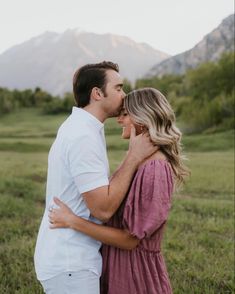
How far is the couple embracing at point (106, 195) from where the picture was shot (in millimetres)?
2691

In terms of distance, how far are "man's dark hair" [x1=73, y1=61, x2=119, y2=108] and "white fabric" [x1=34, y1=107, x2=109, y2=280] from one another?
3.2 inches

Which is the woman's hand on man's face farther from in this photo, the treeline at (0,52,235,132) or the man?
the treeline at (0,52,235,132)

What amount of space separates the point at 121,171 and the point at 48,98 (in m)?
76.0

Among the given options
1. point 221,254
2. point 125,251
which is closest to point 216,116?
point 221,254

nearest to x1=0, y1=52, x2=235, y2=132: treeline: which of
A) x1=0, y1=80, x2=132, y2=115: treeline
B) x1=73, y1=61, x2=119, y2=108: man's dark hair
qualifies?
x1=0, y1=80, x2=132, y2=115: treeline

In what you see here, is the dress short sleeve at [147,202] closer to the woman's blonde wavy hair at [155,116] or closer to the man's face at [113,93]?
the woman's blonde wavy hair at [155,116]

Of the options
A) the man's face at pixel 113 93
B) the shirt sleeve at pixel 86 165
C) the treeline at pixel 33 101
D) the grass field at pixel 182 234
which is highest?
the man's face at pixel 113 93

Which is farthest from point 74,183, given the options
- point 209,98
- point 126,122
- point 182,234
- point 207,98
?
point 209,98

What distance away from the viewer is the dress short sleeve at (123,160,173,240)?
277 cm

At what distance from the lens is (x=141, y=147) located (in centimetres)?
286

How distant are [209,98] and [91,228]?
46252 millimetres

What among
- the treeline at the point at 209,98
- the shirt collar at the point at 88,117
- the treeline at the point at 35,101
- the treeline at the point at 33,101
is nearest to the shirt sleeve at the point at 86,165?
the shirt collar at the point at 88,117

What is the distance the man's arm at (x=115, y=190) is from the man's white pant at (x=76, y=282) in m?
0.32

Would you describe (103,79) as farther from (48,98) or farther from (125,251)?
(48,98)
